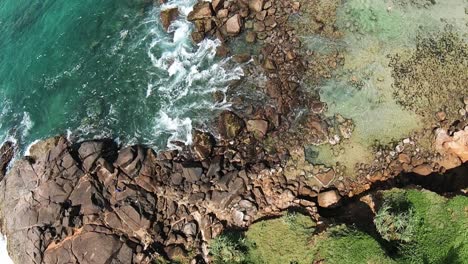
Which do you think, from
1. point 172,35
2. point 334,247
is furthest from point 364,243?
point 172,35

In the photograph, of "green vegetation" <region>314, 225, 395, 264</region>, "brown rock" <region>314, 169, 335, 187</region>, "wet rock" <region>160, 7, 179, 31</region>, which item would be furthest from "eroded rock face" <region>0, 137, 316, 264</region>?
"wet rock" <region>160, 7, 179, 31</region>

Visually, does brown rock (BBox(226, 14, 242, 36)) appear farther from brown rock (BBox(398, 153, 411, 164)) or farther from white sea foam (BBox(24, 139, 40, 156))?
white sea foam (BBox(24, 139, 40, 156))

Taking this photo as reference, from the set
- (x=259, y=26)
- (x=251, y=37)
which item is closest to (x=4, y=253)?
(x=251, y=37)

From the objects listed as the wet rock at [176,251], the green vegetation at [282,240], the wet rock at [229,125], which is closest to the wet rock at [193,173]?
the wet rock at [229,125]

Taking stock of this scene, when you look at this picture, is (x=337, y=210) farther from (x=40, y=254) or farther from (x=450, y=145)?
(x=40, y=254)

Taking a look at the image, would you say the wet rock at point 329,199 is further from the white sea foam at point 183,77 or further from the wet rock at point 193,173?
the white sea foam at point 183,77

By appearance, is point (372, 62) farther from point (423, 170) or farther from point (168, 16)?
point (168, 16)
